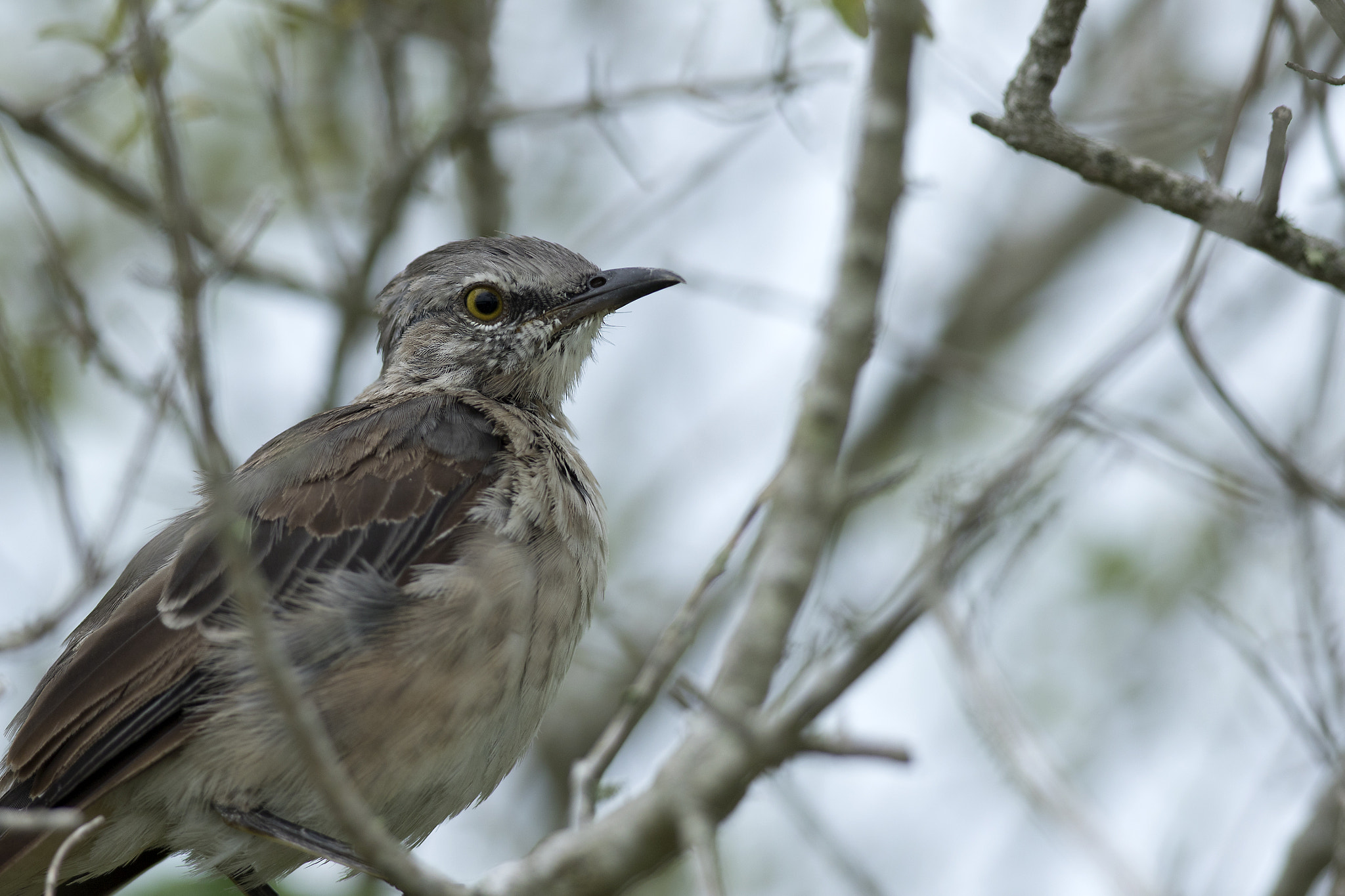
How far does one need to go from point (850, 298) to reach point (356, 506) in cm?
209

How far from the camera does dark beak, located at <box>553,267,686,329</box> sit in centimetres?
592

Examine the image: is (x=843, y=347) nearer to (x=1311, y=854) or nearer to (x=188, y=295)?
(x=188, y=295)

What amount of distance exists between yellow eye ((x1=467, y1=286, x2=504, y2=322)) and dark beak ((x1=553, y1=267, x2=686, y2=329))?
0.28 metres

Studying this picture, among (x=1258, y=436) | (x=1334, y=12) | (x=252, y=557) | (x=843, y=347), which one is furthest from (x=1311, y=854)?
(x=252, y=557)

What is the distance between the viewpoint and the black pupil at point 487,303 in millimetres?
6082

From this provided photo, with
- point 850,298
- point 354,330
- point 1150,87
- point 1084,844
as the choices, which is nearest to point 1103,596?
point 1150,87

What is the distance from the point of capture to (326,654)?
4590mm

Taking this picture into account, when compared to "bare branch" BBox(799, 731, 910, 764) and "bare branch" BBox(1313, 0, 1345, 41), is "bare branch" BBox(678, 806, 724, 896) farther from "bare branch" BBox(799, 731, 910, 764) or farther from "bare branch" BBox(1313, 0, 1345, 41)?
"bare branch" BBox(1313, 0, 1345, 41)

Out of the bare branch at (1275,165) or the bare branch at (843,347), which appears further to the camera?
the bare branch at (843,347)

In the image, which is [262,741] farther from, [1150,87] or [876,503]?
[1150,87]

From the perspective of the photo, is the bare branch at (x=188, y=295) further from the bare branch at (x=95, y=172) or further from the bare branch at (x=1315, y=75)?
the bare branch at (x=95, y=172)

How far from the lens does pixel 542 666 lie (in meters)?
4.86

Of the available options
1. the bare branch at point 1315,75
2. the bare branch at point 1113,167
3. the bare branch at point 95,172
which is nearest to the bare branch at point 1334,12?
the bare branch at point 1315,75

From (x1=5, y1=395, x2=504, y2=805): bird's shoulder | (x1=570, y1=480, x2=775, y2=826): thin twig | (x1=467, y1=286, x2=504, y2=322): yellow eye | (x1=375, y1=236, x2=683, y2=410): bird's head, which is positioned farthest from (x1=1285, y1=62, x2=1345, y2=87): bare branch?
(x1=467, y1=286, x2=504, y2=322): yellow eye
